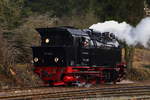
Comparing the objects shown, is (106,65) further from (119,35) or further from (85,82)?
(119,35)

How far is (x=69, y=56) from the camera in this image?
2195 centimetres

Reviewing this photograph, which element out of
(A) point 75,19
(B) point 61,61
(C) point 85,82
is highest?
(A) point 75,19

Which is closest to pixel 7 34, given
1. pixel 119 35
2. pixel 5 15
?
pixel 5 15

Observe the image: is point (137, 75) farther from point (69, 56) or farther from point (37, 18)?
point (69, 56)

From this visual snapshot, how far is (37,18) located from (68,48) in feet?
46.7

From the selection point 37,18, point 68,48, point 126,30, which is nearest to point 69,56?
point 68,48

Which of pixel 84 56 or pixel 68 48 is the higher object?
pixel 68 48

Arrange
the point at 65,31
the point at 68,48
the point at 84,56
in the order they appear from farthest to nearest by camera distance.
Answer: the point at 84,56 → the point at 65,31 → the point at 68,48

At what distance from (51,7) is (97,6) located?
6.84 metres

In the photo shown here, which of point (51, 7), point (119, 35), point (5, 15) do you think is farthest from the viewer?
point (51, 7)

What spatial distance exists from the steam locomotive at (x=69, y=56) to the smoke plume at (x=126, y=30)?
411 centimetres

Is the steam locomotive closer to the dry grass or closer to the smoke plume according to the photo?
the smoke plume

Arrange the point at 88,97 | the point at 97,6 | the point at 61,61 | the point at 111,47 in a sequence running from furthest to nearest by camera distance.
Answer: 1. the point at 97,6
2. the point at 111,47
3. the point at 61,61
4. the point at 88,97

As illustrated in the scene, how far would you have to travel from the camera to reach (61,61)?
71.8ft
